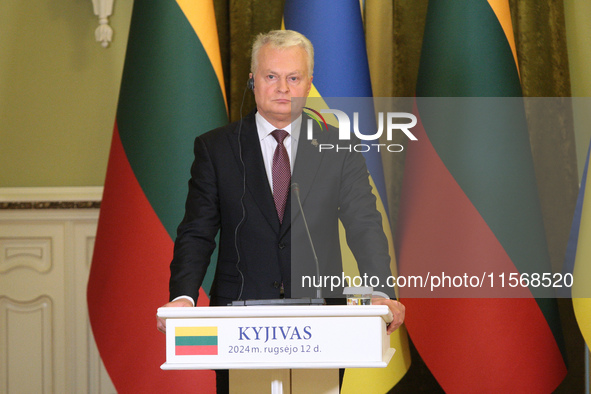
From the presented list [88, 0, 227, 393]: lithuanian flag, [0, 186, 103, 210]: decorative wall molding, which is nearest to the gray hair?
[88, 0, 227, 393]: lithuanian flag

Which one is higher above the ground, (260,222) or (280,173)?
(280,173)

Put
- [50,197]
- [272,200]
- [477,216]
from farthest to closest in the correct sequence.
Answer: [50,197]
[477,216]
[272,200]

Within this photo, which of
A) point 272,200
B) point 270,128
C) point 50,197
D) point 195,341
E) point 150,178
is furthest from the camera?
point 50,197

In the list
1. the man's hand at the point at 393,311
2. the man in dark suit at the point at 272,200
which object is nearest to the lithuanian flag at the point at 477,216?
the man in dark suit at the point at 272,200

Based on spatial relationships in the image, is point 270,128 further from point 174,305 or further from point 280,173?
point 174,305

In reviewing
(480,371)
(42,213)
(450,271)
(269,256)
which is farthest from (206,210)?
(42,213)

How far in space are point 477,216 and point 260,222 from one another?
3.14 ft

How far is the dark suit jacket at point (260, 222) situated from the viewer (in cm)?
162

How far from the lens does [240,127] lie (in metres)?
1.78

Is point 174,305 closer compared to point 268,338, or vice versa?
point 268,338

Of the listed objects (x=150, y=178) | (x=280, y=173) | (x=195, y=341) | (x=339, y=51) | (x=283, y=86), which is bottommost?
(x=195, y=341)

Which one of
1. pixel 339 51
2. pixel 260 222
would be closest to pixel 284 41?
pixel 260 222

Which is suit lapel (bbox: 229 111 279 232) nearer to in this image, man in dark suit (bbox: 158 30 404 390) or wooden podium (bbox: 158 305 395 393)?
man in dark suit (bbox: 158 30 404 390)

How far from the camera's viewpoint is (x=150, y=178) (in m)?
2.35
